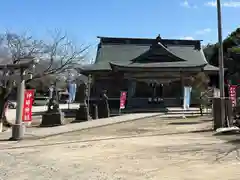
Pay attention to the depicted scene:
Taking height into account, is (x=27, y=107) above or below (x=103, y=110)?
above

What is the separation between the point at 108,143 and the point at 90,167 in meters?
4.28

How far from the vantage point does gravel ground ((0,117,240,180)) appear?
7.54 metres

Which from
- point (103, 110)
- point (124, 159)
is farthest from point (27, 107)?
point (103, 110)

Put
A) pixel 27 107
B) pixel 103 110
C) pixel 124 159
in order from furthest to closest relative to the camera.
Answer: pixel 103 110
pixel 27 107
pixel 124 159

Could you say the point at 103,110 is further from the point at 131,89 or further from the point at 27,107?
the point at 27,107

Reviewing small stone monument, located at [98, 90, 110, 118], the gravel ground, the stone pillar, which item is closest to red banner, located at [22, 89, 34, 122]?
the gravel ground

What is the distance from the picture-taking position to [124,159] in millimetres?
9398

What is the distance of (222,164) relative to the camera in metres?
8.25

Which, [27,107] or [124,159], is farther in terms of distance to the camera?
[27,107]

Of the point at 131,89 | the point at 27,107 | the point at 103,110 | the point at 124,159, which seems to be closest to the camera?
the point at 124,159

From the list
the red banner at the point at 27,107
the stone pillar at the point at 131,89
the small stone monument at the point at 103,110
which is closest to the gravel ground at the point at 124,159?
the red banner at the point at 27,107

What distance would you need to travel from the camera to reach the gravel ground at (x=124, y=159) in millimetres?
7544

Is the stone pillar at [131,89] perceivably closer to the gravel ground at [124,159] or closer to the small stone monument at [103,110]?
the small stone monument at [103,110]

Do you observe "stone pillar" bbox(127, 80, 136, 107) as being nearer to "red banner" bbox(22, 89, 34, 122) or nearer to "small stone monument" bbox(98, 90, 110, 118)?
"small stone monument" bbox(98, 90, 110, 118)
